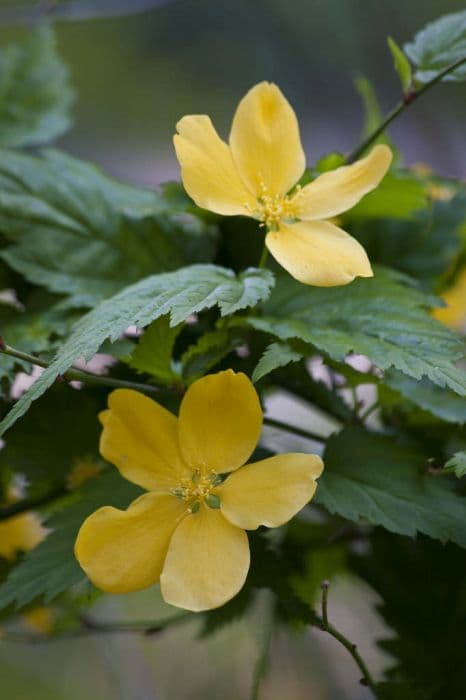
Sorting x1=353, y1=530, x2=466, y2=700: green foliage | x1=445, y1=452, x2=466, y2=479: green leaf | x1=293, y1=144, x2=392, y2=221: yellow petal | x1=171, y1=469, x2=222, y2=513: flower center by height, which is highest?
x1=293, y1=144, x2=392, y2=221: yellow petal

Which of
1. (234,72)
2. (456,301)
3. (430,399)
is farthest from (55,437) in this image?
(234,72)

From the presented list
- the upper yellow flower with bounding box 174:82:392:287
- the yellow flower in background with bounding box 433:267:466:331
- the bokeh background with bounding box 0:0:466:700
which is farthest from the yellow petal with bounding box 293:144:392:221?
the bokeh background with bounding box 0:0:466:700

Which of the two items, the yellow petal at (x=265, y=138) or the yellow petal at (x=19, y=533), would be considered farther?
the yellow petal at (x=19, y=533)

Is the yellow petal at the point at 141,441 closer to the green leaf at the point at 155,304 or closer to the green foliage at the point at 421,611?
the green leaf at the point at 155,304

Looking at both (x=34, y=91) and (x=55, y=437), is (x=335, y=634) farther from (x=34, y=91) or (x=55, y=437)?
(x=34, y=91)

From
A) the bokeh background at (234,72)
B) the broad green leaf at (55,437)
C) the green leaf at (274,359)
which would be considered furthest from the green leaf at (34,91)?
the bokeh background at (234,72)

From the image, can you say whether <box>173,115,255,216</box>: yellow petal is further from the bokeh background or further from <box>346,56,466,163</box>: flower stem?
the bokeh background

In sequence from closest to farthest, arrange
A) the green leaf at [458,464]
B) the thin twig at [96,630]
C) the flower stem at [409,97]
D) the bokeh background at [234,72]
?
the green leaf at [458,464]
the flower stem at [409,97]
the thin twig at [96,630]
the bokeh background at [234,72]
